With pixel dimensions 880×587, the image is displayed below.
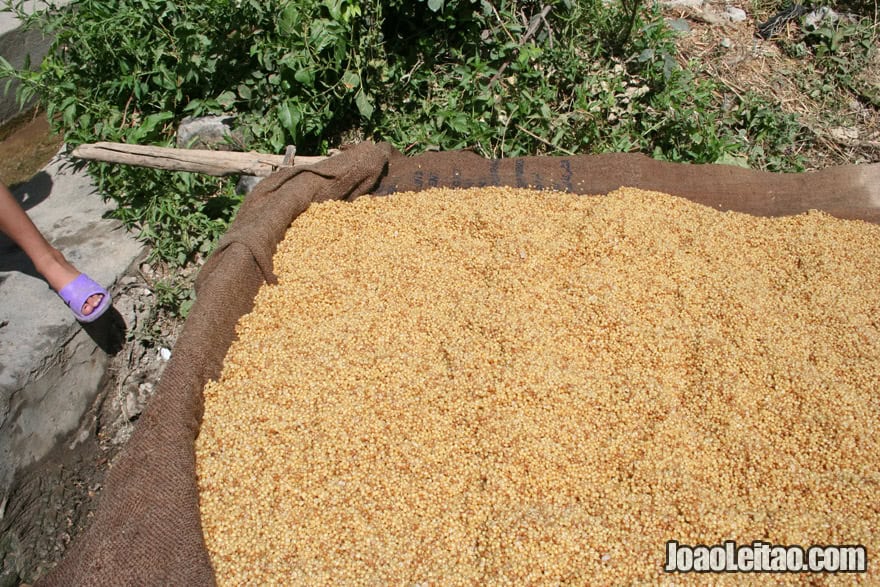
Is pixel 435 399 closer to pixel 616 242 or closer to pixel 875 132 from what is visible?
pixel 616 242

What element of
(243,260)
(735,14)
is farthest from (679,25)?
(243,260)

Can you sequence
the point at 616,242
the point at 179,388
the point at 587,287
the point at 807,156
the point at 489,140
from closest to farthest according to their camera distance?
the point at 179,388, the point at 587,287, the point at 616,242, the point at 489,140, the point at 807,156

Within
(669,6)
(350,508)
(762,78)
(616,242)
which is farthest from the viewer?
(669,6)

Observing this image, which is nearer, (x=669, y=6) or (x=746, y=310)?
(x=746, y=310)

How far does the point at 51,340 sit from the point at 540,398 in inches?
68.3

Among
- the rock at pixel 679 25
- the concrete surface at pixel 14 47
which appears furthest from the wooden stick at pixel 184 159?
the rock at pixel 679 25

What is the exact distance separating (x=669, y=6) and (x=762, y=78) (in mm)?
804

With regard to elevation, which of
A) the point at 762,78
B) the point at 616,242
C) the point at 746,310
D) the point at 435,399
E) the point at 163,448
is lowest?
the point at 762,78

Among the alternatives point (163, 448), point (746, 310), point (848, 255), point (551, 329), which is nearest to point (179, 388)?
point (163, 448)

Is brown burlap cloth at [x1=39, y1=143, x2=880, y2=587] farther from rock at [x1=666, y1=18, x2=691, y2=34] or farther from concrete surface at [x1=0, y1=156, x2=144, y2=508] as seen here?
rock at [x1=666, y1=18, x2=691, y2=34]

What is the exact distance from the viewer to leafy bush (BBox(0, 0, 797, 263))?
2.85m

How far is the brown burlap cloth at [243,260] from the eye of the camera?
1.53m

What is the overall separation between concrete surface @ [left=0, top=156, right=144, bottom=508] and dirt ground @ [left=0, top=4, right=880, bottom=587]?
63 millimetres

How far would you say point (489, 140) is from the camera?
3072 millimetres
